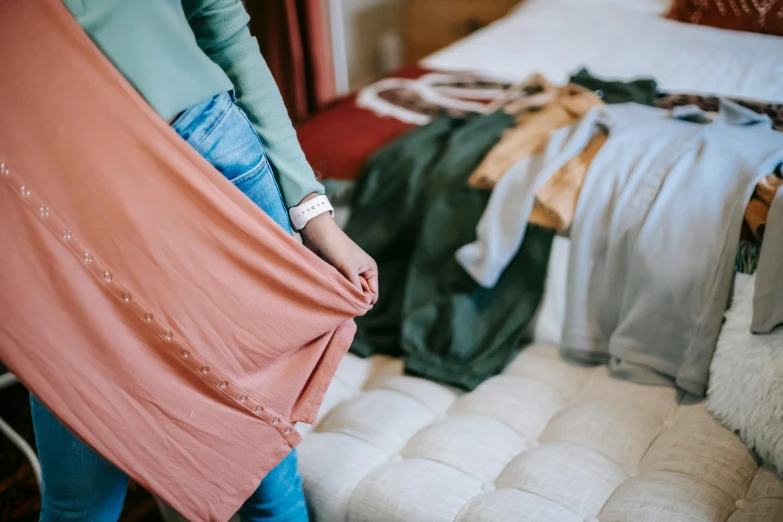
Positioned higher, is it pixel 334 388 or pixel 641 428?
pixel 334 388

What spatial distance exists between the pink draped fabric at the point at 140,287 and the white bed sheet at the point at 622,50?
1251mm

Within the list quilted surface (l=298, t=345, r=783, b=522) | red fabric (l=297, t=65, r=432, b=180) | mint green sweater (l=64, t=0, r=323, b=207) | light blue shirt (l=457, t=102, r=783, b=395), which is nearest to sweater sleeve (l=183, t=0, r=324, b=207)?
mint green sweater (l=64, t=0, r=323, b=207)

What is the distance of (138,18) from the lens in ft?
1.91

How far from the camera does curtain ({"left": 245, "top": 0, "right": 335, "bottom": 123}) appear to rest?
1.88 metres

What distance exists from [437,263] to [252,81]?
70cm

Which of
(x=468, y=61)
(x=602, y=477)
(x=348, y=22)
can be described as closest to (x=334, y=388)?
(x=602, y=477)

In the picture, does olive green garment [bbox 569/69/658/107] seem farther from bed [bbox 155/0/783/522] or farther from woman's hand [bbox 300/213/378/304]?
woman's hand [bbox 300/213/378/304]

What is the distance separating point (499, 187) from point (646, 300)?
13.3 inches

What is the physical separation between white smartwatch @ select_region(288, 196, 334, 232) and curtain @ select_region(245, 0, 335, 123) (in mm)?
1291

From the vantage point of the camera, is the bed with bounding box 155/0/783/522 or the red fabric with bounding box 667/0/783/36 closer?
the bed with bounding box 155/0/783/522

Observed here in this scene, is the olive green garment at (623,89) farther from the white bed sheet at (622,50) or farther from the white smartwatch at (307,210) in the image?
the white smartwatch at (307,210)

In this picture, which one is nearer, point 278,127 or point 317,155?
point 278,127

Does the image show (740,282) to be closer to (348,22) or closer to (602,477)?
(602,477)

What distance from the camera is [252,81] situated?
0.69 metres
